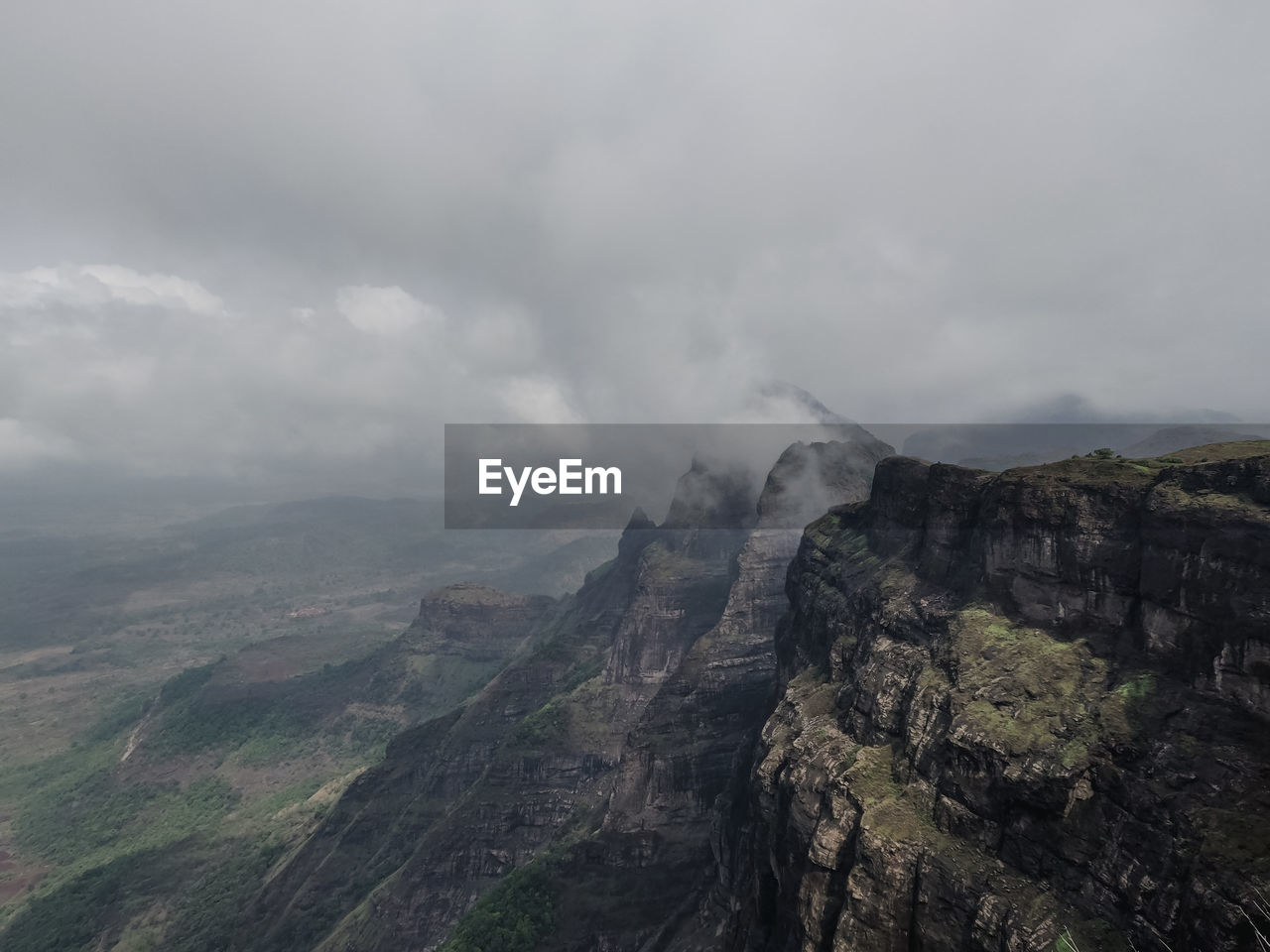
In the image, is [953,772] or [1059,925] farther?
[953,772]

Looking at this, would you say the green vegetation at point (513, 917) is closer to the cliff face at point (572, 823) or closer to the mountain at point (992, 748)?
the mountain at point (992, 748)

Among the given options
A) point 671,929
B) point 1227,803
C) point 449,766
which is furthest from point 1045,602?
point 449,766

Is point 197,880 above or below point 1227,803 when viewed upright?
below

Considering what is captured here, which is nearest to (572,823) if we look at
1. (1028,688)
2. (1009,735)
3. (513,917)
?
(513,917)

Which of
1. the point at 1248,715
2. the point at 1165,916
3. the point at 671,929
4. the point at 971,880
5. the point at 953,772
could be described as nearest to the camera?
the point at 1165,916

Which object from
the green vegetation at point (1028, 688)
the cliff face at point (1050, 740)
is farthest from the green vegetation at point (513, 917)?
the green vegetation at point (1028, 688)

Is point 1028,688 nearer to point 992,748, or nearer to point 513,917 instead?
point 992,748

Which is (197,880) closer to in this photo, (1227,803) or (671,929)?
(671,929)
